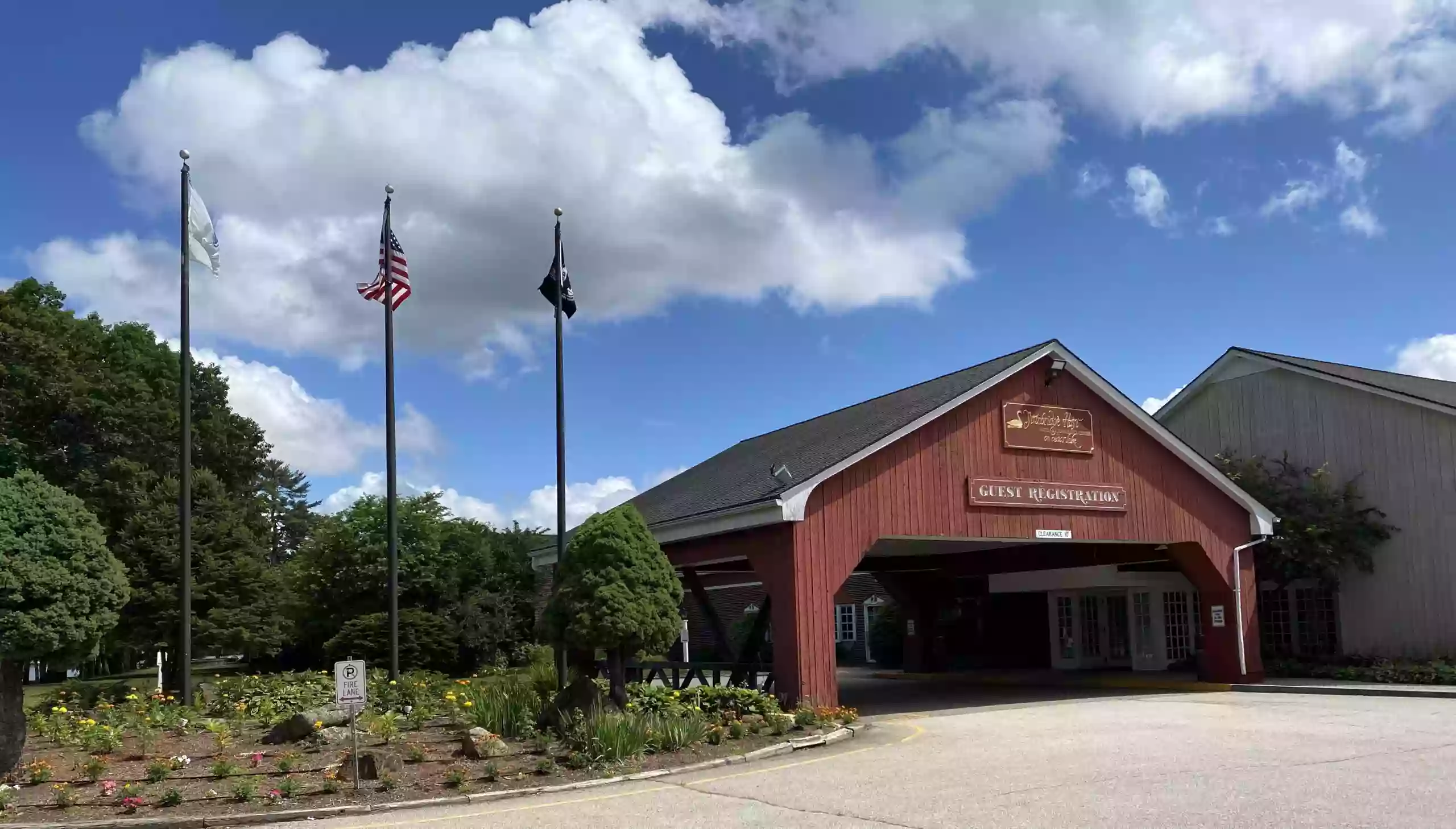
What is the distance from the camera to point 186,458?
18656 mm

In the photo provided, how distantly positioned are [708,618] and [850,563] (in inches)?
136

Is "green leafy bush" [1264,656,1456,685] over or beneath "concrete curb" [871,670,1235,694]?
over

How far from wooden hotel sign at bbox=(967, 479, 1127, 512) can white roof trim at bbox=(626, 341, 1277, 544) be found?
4.91 feet

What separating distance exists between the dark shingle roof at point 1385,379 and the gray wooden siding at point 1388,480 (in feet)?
1.15

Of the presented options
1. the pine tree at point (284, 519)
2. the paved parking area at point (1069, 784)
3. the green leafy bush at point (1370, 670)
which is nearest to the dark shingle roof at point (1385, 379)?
the green leafy bush at point (1370, 670)

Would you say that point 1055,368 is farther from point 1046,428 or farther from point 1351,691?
point 1351,691

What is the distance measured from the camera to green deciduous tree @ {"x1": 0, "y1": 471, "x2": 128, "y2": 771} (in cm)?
1238

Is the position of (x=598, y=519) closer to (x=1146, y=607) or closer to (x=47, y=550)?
(x=47, y=550)

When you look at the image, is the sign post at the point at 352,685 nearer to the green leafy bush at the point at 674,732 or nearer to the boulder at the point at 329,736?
the boulder at the point at 329,736

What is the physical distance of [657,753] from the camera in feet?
45.8

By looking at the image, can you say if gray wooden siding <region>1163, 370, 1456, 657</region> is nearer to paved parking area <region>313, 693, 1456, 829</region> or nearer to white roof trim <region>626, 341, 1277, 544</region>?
white roof trim <region>626, 341, 1277, 544</region>

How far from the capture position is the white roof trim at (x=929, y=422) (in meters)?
18.7

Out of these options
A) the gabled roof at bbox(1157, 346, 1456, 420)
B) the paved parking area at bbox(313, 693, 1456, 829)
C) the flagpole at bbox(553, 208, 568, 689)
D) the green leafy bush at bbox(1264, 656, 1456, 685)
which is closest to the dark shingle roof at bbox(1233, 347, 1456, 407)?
the gabled roof at bbox(1157, 346, 1456, 420)

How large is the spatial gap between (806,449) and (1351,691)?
1090cm
